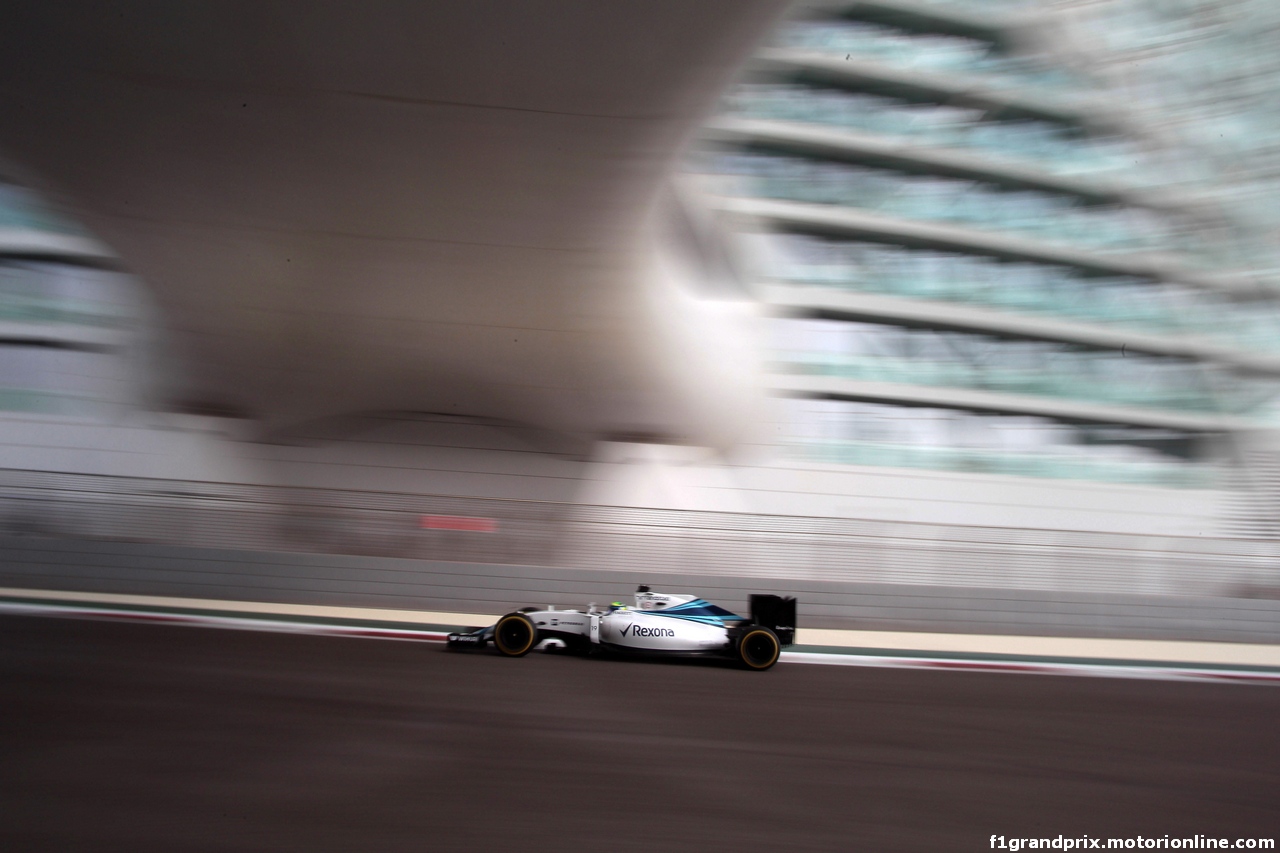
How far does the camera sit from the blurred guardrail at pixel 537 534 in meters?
13.6

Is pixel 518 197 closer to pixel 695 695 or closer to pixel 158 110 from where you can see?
pixel 158 110

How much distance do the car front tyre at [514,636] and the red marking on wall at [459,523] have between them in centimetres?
562

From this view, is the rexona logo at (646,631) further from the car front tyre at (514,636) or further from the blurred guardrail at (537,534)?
the blurred guardrail at (537,534)

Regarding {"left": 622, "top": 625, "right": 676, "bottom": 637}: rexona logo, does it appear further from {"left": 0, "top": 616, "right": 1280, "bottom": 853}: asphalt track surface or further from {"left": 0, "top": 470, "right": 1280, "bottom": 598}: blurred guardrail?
{"left": 0, "top": 470, "right": 1280, "bottom": 598}: blurred guardrail

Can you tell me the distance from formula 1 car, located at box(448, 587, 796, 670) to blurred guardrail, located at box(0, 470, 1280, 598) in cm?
522

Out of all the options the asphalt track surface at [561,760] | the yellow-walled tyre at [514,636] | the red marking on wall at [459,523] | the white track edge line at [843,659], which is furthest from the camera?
the red marking on wall at [459,523]

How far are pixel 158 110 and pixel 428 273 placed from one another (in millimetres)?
4087

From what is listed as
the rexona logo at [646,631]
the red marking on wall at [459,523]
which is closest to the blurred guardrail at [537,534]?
the red marking on wall at [459,523]

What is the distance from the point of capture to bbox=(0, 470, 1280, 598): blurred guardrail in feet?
44.5

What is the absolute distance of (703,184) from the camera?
76.6 ft

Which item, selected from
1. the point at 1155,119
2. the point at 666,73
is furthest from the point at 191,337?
the point at 1155,119

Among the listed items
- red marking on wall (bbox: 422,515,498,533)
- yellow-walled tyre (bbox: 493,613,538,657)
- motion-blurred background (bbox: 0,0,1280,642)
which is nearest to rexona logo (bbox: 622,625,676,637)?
yellow-walled tyre (bbox: 493,613,538,657)

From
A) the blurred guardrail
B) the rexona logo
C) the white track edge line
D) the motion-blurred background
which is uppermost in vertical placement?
the motion-blurred background

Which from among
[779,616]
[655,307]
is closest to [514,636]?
[779,616]
